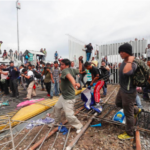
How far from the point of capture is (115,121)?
112 inches

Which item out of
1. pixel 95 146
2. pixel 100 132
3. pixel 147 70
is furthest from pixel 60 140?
pixel 147 70

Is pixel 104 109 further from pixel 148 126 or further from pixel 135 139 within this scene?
pixel 135 139

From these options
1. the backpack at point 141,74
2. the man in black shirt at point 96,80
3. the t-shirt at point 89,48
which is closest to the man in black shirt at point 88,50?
the t-shirt at point 89,48

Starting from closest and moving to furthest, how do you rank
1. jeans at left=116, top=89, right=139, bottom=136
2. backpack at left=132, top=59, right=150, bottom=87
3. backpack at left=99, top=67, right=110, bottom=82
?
backpack at left=132, top=59, right=150, bottom=87 → jeans at left=116, top=89, right=139, bottom=136 → backpack at left=99, top=67, right=110, bottom=82

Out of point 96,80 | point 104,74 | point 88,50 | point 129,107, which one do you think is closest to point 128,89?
point 129,107

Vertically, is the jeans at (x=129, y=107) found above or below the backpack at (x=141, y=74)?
below

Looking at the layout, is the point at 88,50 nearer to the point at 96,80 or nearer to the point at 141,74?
the point at 96,80

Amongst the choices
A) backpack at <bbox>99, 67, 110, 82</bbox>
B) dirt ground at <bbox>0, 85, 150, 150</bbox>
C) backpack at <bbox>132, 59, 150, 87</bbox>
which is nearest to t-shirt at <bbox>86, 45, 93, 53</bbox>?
backpack at <bbox>99, 67, 110, 82</bbox>

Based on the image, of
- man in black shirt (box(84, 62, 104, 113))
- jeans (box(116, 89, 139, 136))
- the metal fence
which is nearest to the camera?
jeans (box(116, 89, 139, 136))

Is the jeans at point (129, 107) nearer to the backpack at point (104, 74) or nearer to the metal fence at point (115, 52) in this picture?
the backpack at point (104, 74)

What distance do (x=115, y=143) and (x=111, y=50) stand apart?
343 inches

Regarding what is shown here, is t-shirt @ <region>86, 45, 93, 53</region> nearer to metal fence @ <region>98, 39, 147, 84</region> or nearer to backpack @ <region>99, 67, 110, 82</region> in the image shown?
metal fence @ <region>98, 39, 147, 84</region>

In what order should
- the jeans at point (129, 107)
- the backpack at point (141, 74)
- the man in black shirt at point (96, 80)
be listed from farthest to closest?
the man in black shirt at point (96, 80) < the jeans at point (129, 107) < the backpack at point (141, 74)

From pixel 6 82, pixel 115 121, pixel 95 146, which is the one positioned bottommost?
pixel 95 146
